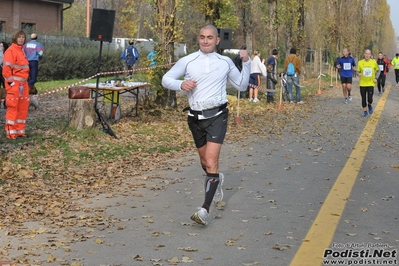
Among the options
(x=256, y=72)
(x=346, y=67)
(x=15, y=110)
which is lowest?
(x=15, y=110)

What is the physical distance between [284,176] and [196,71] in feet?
11.2

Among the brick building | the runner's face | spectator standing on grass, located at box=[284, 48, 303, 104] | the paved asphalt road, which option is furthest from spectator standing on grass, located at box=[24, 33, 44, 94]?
the brick building

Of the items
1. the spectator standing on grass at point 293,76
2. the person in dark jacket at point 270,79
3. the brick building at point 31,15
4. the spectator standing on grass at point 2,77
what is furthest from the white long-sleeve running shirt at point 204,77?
the brick building at point 31,15

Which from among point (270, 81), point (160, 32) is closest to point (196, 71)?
point (160, 32)

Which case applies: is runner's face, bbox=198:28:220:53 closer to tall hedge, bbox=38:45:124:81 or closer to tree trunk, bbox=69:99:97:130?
tree trunk, bbox=69:99:97:130

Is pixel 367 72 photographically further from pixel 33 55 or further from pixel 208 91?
pixel 208 91

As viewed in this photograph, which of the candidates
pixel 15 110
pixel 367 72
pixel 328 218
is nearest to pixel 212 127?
pixel 328 218

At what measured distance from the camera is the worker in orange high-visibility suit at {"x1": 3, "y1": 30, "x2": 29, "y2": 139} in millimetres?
13828

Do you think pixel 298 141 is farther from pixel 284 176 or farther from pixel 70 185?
pixel 70 185

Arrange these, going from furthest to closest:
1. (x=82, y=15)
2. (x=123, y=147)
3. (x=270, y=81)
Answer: (x=82, y=15) < (x=270, y=81) < (x=123, y=147)

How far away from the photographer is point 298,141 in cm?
1508

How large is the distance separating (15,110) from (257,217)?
24.1ft

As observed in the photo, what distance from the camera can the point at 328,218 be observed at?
7.78m

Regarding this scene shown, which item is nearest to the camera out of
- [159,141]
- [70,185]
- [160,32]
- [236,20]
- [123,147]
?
[70,185]
